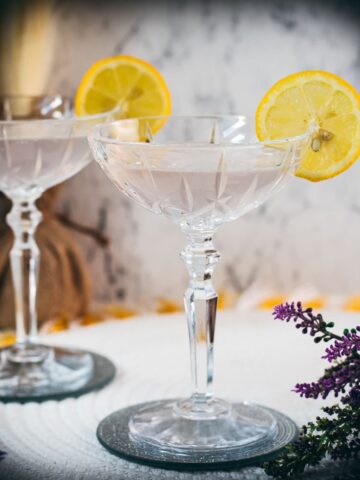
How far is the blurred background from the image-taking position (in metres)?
1.89

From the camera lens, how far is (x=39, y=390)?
127 cm

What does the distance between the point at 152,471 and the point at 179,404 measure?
15 centimetres

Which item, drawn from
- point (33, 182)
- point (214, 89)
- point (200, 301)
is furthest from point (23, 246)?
point (214, 89)

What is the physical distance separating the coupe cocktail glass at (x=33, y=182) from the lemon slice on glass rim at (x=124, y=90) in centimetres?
4

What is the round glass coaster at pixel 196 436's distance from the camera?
991mm

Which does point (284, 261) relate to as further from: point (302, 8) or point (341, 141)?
point (341, 141)

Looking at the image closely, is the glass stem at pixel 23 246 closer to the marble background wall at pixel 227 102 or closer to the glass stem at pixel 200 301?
the glass stem at pixel 200 301

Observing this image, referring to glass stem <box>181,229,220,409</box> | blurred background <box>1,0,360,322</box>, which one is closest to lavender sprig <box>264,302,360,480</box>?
glass stem <box>181,229,220,409</box>

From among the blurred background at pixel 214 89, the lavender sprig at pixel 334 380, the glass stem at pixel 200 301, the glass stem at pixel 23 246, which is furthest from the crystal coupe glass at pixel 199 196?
the blurred background at pixel 214 89

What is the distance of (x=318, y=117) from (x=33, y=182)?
0.44m

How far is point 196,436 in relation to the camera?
1.05 metres

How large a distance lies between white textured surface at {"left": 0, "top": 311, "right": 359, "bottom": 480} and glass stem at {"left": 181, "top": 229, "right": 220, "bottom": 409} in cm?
12

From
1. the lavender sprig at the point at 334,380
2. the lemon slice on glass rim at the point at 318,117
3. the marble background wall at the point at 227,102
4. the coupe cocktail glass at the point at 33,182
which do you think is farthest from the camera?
the marble background wall at the point at 227,102

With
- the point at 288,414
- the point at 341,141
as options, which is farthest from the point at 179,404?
the point at 341,141
